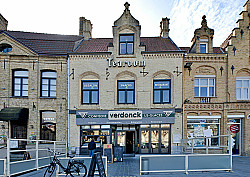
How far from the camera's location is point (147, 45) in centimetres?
1666

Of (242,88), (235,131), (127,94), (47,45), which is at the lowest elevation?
(235,131)

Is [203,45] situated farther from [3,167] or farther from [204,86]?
[3,167]

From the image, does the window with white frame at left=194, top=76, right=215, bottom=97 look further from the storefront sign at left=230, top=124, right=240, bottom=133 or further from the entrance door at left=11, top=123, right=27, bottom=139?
the entrance door at left=11, top=123, right=27, bottom=139

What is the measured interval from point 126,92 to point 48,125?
7022 millimetres

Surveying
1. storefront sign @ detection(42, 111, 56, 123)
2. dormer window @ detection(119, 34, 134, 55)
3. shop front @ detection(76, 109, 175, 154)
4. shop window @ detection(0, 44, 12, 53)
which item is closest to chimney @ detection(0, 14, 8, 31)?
shop window @ detection(0, 44, 12, 53)

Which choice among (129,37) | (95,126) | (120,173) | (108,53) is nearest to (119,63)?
(108,53)

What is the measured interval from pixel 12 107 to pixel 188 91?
1443 centimetres

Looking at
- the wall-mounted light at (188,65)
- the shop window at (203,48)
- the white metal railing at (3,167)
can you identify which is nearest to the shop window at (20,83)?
the white metal railing at (3,167)

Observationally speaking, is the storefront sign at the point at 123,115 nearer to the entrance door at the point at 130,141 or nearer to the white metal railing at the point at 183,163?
the entrance door at the point at 130,141

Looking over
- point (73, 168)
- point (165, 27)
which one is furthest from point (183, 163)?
point (165, 27)

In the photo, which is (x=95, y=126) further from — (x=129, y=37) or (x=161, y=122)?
(x=129, y=37)

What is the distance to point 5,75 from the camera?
1554 cm

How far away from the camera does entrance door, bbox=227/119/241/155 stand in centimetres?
1530

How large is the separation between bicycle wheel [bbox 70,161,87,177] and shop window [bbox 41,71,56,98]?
27.6 feet
